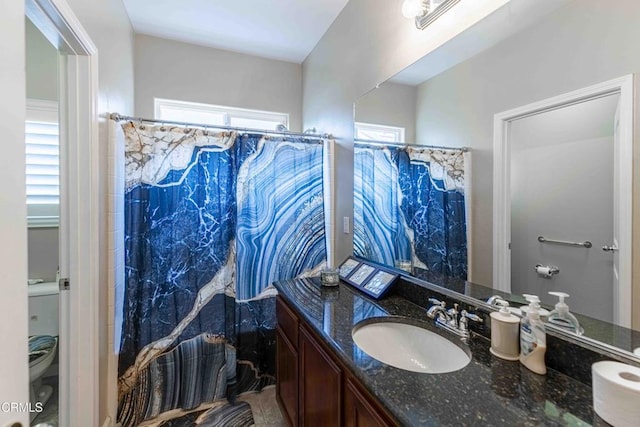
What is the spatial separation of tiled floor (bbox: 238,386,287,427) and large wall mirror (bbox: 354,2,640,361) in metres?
1.28

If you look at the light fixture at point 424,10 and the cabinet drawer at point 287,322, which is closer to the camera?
the light fixture at point 424,10

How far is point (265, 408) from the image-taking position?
6.35ft

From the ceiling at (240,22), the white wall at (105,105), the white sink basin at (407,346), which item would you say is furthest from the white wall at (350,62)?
the white wall at (105,105)

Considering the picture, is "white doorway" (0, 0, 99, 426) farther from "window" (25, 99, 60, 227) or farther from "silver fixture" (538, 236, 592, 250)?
"silver fixture" (538, 236, 592, 250)

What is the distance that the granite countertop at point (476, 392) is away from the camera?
0.68 meters

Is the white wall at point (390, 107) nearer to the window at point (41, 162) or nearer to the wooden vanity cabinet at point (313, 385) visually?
the wooden vanity cabinet at point (313, 385)

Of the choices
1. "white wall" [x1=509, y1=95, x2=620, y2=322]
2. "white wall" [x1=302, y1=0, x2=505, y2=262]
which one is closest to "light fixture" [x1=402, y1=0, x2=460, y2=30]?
"white wall" [x1=302, y1=0, x2=505, y2=262]

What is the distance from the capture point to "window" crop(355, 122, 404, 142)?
5.47 feet

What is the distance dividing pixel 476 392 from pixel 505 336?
9.7 inches

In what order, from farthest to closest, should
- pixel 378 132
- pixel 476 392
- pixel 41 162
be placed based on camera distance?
pixel 41 162
pixel 378 132
pixel 476 392

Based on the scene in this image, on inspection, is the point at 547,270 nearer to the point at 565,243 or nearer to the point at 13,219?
the point at 565,243

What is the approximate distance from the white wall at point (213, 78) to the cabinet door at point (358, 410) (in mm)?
2448

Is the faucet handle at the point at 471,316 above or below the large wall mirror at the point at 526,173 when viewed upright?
below

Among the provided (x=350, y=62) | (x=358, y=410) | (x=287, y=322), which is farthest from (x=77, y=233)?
(x=350, y=62)
